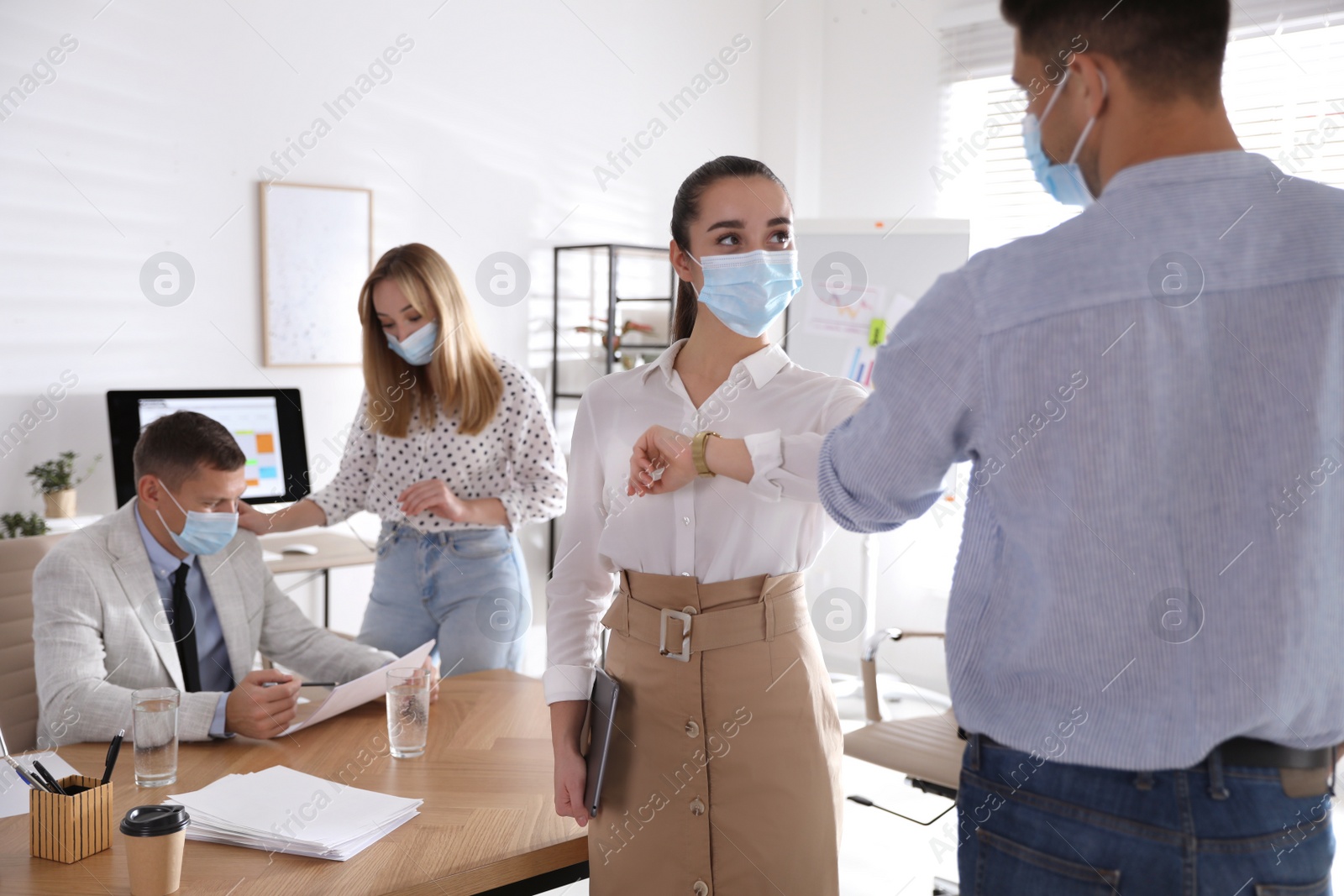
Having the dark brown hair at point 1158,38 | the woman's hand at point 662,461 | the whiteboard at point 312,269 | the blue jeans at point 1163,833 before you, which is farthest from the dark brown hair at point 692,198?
the whiteboard at point 312,269

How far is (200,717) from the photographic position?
66.6 inches

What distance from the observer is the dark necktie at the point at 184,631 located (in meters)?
2.04

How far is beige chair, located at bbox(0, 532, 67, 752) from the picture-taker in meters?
2.14

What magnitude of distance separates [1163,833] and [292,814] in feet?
3.63

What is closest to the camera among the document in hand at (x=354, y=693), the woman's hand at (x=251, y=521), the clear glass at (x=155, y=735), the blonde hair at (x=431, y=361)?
the clear glass at (x=155, y=735)

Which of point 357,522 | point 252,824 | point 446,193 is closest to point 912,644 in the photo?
point 357,522

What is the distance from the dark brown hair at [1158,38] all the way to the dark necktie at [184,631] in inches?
75.5

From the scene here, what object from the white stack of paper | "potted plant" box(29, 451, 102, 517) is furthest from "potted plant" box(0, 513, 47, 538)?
the white stack of paper

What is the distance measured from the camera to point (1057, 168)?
92 centimetres

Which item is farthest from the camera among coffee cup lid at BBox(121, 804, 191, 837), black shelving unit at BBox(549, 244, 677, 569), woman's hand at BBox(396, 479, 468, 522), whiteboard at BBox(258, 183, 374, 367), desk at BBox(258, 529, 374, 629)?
black shelving unit at BBox(549, 244, 677, 569)

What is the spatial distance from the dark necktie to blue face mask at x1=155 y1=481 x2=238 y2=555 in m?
0.05

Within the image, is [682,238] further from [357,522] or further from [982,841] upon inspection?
→ [357,522]

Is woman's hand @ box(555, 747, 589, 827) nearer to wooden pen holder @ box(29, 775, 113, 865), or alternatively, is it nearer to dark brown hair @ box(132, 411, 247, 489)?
wooden pen holder @ box(29, 775, 113, 865)

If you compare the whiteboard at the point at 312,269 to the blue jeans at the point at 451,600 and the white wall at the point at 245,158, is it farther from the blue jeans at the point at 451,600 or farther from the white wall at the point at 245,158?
the blue jeans at the point at 451,600
